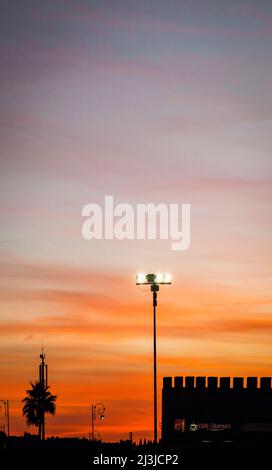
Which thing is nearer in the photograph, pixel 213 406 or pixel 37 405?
pixel 213 406

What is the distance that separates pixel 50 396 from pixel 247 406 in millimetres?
50346

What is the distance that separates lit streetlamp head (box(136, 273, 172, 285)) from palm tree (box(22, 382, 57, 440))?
6425 cm

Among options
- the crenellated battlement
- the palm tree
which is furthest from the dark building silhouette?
the palm tree

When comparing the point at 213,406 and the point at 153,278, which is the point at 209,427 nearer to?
the point at 213,406

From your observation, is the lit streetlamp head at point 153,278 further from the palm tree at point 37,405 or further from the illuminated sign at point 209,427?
the palm tree at point 37,405

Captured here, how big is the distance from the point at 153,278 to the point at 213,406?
2434 cm

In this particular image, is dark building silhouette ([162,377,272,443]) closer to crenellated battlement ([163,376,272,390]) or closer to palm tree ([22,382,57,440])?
crenellated battlement ([163,376,272,390])

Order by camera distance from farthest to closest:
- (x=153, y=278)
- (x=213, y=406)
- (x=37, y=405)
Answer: (x=37, y=405) < (x=213, y=406) < (x=153, y=278)

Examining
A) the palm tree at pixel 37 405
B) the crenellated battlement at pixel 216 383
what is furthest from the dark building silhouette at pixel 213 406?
the palm tree at pixel 37 405

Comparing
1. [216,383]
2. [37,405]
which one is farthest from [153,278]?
[37,405]

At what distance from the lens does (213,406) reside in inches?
3674
